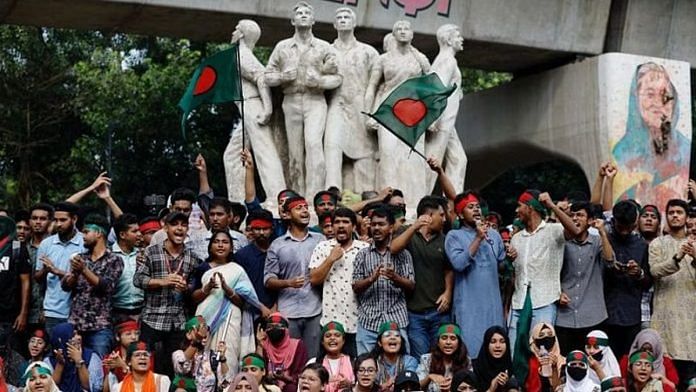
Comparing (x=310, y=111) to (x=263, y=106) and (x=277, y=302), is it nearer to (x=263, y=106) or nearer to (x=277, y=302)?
(x=263, y=106)

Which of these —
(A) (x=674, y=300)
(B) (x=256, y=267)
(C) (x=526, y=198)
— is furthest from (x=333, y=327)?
(A) (x=674, y=300)

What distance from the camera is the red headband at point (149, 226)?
11820 mm

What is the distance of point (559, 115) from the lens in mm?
20578

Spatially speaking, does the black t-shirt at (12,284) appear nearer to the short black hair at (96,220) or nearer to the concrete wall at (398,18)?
the short black hair at (96,220)

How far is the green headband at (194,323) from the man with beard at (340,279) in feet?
3.01

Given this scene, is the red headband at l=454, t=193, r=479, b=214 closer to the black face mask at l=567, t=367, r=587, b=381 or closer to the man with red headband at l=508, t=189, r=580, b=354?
the man with red headband at l=508, t=189, r=580, b=354

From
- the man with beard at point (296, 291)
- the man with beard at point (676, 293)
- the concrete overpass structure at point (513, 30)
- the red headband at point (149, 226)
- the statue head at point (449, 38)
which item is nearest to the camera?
the man with beard at point (296, 291)

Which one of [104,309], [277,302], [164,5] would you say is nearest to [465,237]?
[277,302]

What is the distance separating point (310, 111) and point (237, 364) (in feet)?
17.1

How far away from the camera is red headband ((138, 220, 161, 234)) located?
1182 centimetres

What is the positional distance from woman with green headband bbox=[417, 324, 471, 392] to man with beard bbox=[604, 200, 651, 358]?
146 centimetres

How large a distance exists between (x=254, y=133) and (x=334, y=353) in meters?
5.58

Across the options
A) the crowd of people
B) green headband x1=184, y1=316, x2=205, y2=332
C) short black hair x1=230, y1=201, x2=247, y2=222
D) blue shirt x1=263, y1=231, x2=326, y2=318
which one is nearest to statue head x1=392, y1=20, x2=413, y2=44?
short black hair x1=230, y1=201, x2=247, y2=222

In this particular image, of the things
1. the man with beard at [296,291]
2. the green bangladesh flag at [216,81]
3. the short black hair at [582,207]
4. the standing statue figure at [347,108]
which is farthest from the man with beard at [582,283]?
the standing statue figure at [347,108]
